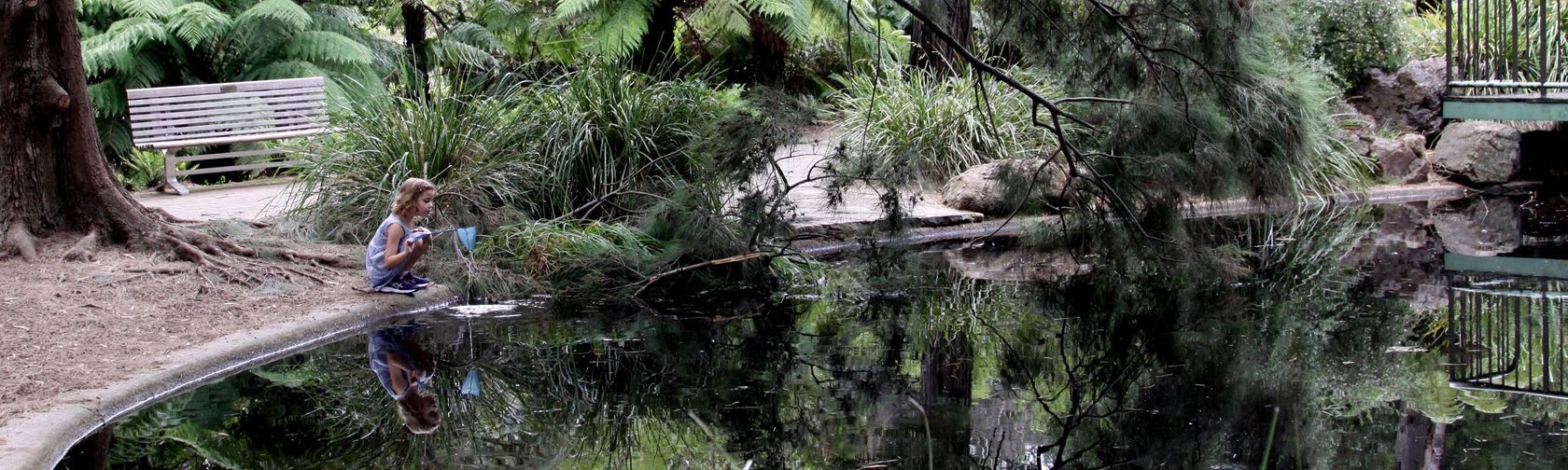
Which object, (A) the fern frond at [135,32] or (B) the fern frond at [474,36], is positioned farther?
(B) the fern frond at [474,36]

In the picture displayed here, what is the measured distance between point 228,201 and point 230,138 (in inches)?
52.4

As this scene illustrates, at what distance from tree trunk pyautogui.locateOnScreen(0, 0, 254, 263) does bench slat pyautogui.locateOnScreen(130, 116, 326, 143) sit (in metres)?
3.51

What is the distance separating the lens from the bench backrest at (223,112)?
1100 cm

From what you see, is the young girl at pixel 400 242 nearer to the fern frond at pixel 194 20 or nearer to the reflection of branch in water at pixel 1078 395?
the reflection of branch in water at pixel 1078 395

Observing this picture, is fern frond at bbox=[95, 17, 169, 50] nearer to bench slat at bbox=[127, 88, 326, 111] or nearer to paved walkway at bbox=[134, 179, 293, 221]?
bench slat at bbox=[127, 88, 326, 111]

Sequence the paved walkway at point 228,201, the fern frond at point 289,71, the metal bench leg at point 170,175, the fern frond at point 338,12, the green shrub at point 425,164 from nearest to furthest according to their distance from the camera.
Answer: the green shrub at point 425,164 < the paved walkway at point 228,201 < the metal bench leg at point 170,175 < the fern frond at point 289,71 < the fern frond at point 338,12

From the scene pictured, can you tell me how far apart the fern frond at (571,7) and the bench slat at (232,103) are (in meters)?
2.02

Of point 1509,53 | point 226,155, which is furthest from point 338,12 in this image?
point 1509,53

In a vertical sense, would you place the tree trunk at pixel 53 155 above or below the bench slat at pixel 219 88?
below

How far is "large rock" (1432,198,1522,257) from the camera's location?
8.92 m

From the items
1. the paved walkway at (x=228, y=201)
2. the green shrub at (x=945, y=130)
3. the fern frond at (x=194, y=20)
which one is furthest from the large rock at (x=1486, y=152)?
the fern frond at (x=194, y=20)

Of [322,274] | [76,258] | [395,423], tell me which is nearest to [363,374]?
[395,423]

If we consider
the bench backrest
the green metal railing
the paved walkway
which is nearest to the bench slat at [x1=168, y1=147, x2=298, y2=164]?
the bench backrest

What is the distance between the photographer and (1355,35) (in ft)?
42.7
